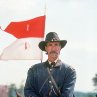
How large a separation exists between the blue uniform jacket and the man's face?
0.85 feet

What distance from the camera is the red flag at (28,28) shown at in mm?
13281

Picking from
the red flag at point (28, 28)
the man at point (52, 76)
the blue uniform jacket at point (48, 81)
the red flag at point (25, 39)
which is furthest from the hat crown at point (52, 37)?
the red flag at point (28, 28)

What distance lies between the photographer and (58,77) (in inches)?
359

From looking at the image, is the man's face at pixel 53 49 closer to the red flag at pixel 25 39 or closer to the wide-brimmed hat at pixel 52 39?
the wide-brimmed hat at pixel 52 39

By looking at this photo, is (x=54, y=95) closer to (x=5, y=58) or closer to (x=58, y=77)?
(x=58, y=77)

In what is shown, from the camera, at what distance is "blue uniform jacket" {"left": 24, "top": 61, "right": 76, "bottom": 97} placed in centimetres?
905

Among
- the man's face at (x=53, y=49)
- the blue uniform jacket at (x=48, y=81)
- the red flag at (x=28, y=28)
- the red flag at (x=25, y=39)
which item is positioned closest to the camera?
the man's face at (x=53, y=49)

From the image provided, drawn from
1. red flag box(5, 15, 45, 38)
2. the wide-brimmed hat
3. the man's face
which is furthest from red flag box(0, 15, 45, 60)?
the man's face

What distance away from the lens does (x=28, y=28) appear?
13344 millimetres

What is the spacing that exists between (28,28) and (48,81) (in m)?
4.42

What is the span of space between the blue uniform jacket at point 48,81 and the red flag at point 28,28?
4.06 meters

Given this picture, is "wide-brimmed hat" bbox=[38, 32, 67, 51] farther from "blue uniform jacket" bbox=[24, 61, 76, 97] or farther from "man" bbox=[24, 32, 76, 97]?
"blue uniform jacket" bbox=[24, 61, 76, 97]

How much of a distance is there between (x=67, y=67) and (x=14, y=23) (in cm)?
457

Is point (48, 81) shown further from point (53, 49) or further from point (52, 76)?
point (53, 49)
